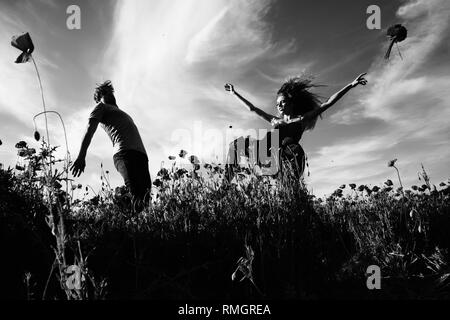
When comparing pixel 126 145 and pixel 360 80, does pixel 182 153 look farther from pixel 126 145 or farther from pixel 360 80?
pixel 360 80

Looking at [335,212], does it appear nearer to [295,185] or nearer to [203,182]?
[295,185]

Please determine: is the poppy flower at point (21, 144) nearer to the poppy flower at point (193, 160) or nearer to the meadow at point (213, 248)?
the meadow at point (213, 248)

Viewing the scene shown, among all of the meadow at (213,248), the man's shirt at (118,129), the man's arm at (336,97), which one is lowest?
the meadow at (213,248)

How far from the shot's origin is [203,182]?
3143 millimetres

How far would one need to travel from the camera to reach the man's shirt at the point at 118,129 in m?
4.29

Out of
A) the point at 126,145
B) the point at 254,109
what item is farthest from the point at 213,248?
the point at 254,109

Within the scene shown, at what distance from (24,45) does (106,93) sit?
8.30 ft

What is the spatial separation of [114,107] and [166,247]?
281 cm

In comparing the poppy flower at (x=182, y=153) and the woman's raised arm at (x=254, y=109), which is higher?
the woman's raised arm at (x=254, y=109)

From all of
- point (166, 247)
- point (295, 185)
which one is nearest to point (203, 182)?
point (295, 185)

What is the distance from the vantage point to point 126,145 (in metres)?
4.28

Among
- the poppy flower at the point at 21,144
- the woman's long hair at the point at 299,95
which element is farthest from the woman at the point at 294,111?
the poppy flower at the point at 21,144

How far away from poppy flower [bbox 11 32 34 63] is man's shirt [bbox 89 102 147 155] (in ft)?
6.71

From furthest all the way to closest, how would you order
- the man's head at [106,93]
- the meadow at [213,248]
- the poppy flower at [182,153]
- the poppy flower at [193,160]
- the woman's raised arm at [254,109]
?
the woman's raised arm at [254,109]
the man's head at [106,93]
the poppy flower at [182,153]
the poppy flower at [193,160]
the meadow at [213,248]
